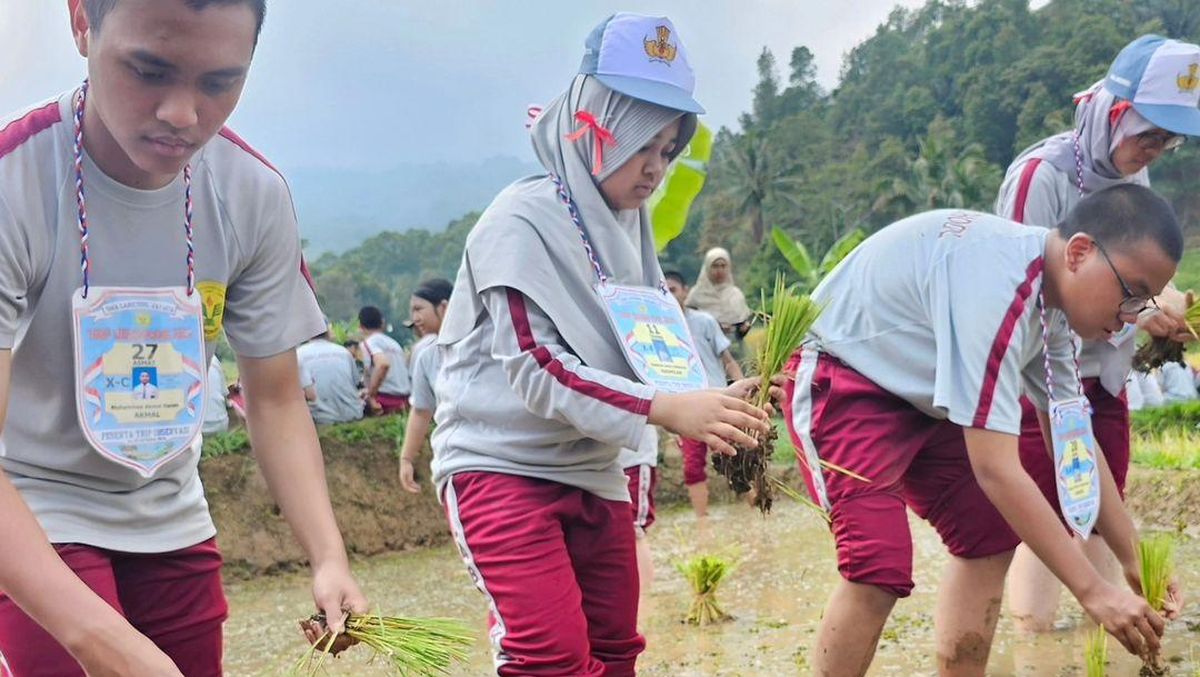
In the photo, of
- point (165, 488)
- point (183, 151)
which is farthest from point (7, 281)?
point (165, 488)

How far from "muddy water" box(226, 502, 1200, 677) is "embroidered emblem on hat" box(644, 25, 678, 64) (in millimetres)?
1556

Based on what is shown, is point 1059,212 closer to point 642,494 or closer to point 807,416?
point 807,416

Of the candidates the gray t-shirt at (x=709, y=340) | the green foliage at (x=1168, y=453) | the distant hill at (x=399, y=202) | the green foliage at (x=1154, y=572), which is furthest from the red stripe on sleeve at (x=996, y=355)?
the distant hill at (x=399, y=202)

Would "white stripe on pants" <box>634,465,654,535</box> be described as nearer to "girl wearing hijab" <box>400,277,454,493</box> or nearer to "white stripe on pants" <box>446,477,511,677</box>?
"girl wearing hijab" <box>400,277,454,493</box>

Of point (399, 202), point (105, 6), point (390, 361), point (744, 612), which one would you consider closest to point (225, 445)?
point (390, 361)

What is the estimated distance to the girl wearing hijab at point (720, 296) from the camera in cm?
1043

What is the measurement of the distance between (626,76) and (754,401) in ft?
3.06

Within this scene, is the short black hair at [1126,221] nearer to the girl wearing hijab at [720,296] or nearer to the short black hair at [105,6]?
the short black hair at [105,6]

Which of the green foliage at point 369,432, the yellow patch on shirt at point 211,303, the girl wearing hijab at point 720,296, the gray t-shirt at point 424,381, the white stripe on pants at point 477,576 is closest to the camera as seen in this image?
the yellow patch on shirt at point 211,303

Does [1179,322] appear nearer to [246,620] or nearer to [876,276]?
[876,276]

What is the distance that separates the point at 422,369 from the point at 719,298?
4.09m

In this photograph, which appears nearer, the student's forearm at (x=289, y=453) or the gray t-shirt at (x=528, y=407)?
the student's forearm at (x=289, y=453)

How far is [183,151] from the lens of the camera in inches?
78.9

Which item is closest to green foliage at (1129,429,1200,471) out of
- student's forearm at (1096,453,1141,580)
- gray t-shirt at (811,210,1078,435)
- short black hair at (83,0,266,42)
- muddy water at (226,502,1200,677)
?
muddy water at (226,502,1200,677)
